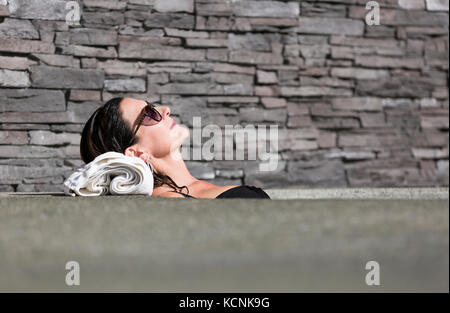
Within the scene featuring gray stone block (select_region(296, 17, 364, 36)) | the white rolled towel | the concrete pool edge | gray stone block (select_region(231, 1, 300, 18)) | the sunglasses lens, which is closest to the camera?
the white rolled towel

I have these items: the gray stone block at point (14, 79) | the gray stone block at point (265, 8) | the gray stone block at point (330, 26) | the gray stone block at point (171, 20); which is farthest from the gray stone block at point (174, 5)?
the gray stone block at point (14, 79)

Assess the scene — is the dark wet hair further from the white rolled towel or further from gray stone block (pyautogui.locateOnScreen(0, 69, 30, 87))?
gray stone block (pyautogui.locateOnScreen(0, 69, 30, 87))

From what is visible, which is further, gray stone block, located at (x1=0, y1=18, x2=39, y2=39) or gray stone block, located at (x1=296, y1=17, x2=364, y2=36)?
gray stone block, located at (x1=296, y1=17, x2=364, y2=36)

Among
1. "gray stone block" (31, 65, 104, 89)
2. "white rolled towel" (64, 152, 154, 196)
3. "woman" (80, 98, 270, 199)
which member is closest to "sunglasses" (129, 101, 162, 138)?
"woman" (80, 98, 270, 199)

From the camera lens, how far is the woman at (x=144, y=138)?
6.43ft

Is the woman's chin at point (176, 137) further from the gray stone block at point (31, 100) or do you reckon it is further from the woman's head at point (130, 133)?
the gray stone block at point (31, 100)

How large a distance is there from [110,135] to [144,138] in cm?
12

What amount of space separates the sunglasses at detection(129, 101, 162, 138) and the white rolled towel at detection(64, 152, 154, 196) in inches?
9.1

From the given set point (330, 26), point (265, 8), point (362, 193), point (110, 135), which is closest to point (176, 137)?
point (110, 135)

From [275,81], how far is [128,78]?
2.68ft

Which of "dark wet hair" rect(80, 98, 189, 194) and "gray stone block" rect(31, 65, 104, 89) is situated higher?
"gray stone block" rect(31, 65, 104, 89)

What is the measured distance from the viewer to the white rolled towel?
173 cm

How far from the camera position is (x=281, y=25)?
132 inches

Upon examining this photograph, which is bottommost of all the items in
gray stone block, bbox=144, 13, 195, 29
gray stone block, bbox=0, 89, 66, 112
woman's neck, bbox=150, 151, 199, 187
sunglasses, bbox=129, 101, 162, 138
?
woman's neck, bbox=150, 151, 199, 187
